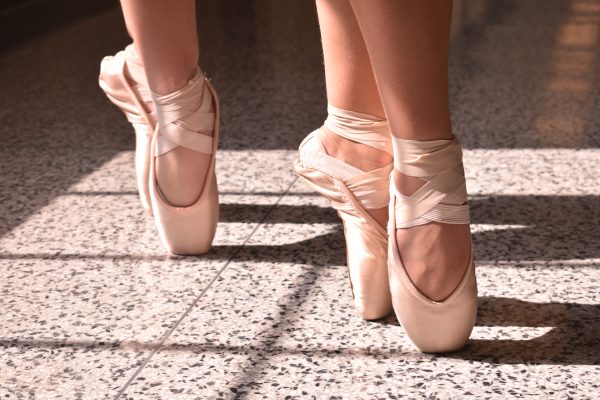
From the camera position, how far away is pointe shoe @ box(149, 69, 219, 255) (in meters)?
1.25

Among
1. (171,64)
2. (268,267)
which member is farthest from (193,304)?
(171,64)

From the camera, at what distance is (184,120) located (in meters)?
1.25

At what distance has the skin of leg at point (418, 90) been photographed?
2.95 ft

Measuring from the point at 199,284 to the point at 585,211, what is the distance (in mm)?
639

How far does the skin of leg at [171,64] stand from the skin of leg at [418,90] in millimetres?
373

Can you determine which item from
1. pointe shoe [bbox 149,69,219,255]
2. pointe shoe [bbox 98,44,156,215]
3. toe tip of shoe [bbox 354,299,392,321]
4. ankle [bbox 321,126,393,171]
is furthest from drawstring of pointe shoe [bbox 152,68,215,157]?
toe tip of shoe [bbox 354,299,392,321]

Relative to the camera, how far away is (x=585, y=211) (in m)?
1.41

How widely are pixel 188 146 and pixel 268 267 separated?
0.68ft

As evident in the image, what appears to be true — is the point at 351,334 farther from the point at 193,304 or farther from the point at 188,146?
the point at 188,146

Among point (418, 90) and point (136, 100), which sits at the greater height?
point (418, 90)

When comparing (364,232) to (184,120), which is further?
(184,120)

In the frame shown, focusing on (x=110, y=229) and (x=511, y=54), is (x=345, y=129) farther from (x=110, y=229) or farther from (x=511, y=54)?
(x=511, y=54)

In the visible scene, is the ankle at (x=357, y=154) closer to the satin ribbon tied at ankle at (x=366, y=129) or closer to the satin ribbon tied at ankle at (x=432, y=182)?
the satin ribbon tied at ankle at (x=366, y=129)

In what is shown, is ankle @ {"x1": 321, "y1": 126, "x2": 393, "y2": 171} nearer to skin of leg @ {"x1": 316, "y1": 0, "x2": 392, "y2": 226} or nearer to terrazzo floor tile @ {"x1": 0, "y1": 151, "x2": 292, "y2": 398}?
skin of leg @ {"x1": 316, "y1": 0, "x2": 392, "y2": 226}
